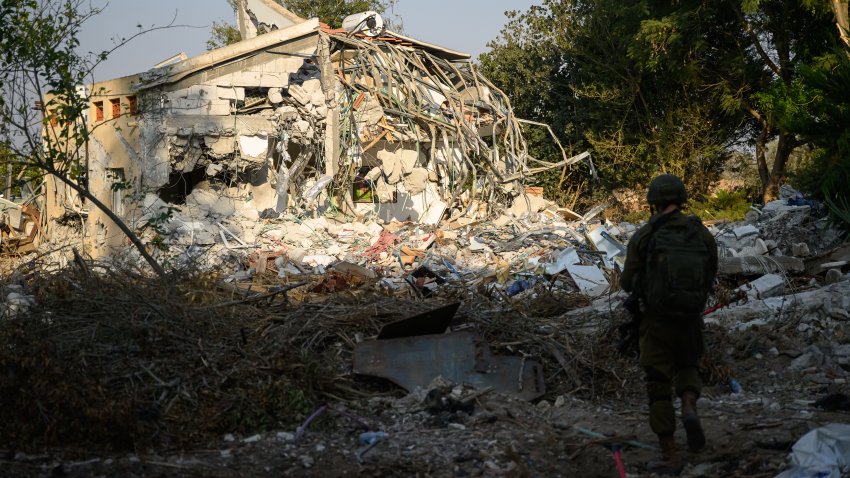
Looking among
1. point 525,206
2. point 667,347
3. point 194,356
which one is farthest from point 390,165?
point 667,347

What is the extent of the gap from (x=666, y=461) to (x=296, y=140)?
12.7 metres

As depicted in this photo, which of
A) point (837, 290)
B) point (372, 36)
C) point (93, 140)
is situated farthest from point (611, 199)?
point (837, 290)

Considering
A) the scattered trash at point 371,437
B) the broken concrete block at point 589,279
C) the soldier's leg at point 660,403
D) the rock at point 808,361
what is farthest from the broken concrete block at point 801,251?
the scattered trash at point 371,437

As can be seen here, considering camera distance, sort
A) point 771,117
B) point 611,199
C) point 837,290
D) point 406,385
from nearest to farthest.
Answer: point 406,385, point 837,290, point 771,117, point 611,199

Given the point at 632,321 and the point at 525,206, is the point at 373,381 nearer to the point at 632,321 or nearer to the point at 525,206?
the point at 632,321

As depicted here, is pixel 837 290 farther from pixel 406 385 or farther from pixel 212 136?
pixel 212 136

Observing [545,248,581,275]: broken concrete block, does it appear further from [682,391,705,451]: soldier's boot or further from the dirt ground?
[682,391,705,451]: soldier's boot

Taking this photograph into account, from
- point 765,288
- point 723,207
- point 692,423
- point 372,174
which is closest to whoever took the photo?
point 692,423

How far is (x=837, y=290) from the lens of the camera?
718cm

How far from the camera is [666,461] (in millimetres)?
4105

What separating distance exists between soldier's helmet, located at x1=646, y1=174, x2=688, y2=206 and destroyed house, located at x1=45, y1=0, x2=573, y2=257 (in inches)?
441

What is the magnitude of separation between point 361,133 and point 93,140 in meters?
5.08

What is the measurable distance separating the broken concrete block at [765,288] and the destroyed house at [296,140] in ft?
29.1

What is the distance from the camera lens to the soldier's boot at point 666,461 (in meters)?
4.06
